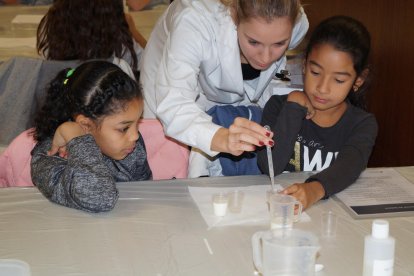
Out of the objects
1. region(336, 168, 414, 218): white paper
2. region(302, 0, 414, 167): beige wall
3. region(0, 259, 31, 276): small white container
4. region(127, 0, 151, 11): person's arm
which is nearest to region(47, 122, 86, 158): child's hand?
region(0, 259, 31, 276): small white container

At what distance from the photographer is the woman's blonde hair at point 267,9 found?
1574mm

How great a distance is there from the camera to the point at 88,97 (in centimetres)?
164

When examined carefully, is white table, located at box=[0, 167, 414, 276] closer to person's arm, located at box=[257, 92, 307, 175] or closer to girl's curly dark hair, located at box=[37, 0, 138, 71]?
person's arm, located at box=[257, 92, 307, 175]

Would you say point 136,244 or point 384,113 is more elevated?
point 136,244

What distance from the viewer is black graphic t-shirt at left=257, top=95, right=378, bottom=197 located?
172cm

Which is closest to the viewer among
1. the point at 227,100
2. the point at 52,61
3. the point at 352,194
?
the point at 352,194

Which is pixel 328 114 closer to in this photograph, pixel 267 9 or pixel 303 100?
pixel 303 100

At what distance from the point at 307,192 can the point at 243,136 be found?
0.22m

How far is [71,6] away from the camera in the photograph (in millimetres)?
2529

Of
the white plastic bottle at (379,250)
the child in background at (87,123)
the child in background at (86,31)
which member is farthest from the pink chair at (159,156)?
the white plastic bottle at (379,250)

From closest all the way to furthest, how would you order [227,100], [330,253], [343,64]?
[330,253]
[343,64]
[227,100]

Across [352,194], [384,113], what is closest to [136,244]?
[352,194]

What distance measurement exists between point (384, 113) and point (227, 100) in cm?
106

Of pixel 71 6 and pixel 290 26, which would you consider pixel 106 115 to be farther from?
pixel 71 6
